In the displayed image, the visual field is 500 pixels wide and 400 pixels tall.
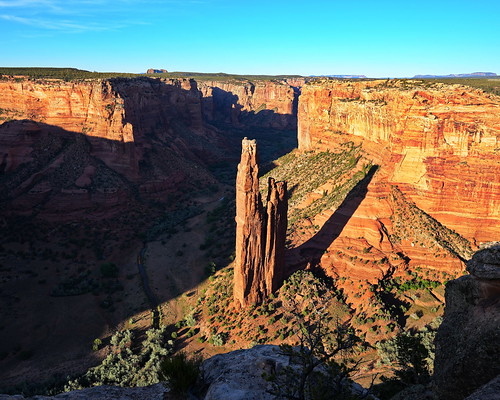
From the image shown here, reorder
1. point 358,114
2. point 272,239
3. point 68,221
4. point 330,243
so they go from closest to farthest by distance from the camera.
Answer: point 272,239 → point 330,243 → point 358,114 → point 68,221

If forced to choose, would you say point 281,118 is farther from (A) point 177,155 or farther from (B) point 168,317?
(B) point 168,317

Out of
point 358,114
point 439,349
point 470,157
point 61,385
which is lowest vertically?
point 61,385

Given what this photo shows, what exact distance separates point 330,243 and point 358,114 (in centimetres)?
2401

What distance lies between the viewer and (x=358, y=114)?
56.1 meters

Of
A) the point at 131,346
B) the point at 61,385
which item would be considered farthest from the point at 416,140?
the point at 61,385

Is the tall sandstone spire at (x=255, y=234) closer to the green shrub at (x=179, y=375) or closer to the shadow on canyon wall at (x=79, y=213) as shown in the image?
the shadow on canyon wall at (x=79, y=213)

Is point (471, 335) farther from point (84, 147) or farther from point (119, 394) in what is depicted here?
point (84, 147)

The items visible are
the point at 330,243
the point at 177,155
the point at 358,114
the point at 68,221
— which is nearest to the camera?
the point at 330,243

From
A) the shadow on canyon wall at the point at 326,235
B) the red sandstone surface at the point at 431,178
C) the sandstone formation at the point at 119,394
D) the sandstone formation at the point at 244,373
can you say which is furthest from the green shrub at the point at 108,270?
the sandstone formation at the point at 244,373

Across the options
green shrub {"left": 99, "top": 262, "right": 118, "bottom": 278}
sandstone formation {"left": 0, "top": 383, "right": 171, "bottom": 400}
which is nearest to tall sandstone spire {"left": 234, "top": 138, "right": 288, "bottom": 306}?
sandstone formation {"left": 0, "top": 383, "right": 171, "bottom": 400}

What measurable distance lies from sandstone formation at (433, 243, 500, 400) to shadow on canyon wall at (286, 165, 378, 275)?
28.3 meters

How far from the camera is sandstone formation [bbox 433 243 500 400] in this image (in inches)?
451

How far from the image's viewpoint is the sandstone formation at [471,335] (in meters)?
11.4

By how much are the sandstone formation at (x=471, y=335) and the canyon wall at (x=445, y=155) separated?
99.9 feet
